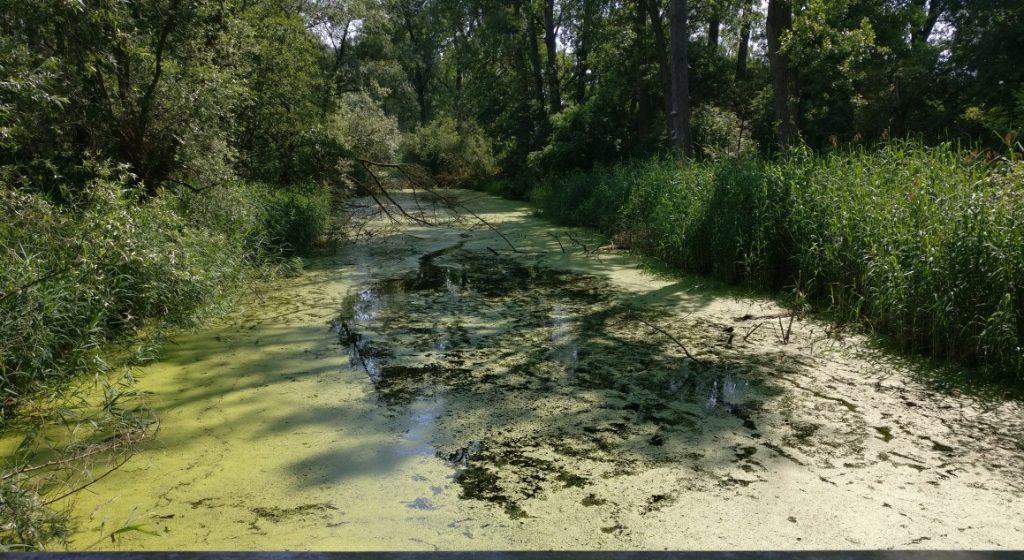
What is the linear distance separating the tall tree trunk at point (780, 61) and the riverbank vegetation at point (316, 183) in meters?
0.03

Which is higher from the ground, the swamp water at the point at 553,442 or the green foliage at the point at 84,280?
the green foliage at the point at 84,280

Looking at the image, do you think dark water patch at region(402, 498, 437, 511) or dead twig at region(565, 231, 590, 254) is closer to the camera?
dark water patch at region(402, 498, 437, 511)

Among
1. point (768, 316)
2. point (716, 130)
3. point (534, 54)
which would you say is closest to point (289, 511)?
point (768, 316)

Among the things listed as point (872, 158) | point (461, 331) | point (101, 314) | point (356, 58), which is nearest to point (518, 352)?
point (461, 331)

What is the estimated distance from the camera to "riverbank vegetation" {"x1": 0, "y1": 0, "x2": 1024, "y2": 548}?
3.35 m

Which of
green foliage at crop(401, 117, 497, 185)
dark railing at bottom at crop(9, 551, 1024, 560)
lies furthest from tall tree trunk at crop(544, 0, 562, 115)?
dark railing at bottom at crop(9, 551, 1024, 560)

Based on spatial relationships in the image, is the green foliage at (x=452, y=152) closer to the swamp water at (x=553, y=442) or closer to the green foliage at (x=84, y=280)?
the green foliage at (x=84, y=280)

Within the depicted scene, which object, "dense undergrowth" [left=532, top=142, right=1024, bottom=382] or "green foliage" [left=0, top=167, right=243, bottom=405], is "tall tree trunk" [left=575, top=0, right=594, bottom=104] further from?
"green foliage" [left=0, top=167, right=243, bottom=405]

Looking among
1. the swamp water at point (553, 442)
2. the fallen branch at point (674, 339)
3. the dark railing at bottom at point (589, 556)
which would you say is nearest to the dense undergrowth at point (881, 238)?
the swamp water at point (553, 442)

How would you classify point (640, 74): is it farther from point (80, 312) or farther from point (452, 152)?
point (80, 312)

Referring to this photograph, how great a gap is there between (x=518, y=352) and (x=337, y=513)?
1945mm

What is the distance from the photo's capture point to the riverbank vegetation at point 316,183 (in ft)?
11.0

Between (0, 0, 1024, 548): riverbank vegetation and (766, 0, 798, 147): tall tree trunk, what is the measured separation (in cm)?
3

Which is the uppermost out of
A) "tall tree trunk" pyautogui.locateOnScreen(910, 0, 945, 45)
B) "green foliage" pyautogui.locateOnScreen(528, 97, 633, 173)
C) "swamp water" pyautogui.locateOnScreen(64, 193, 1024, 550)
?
"tall tree trunk" pyautogui.locateOnScreen(910, 0, 945, 45)
